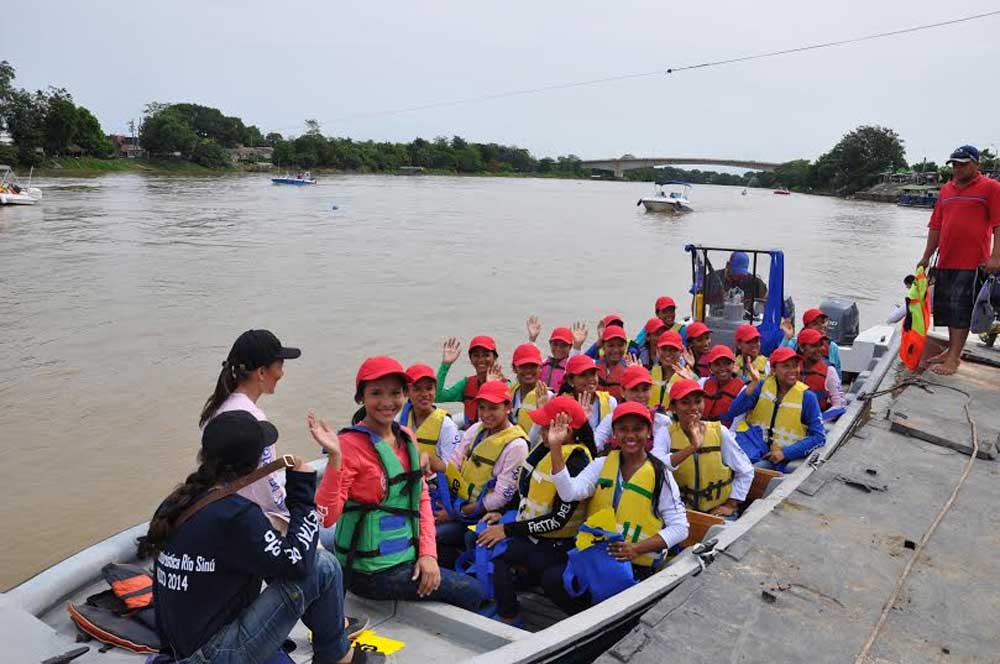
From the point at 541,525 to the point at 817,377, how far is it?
2.91 metres

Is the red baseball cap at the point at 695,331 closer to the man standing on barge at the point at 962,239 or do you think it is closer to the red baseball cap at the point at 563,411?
the man standing on barge at the point at 962,239

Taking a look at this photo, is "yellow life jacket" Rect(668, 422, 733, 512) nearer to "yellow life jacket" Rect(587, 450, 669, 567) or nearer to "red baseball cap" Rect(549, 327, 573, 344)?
"yellow life jacket" Rect(587, 450, 669, 567)

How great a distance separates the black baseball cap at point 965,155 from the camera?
5.09 m

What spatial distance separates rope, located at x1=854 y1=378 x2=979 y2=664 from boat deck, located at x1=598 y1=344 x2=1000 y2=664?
2 centimetres

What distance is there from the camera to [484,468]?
3.81 meters

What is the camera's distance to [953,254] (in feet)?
17.9

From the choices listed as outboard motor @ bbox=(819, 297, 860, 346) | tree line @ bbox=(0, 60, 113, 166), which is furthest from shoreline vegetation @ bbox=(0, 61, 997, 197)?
outboard motor @ bbox=(819, 297, 860, 346)

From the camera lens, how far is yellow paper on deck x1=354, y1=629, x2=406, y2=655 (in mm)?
2842

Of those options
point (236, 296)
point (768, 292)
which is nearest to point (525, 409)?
point (768, 292)

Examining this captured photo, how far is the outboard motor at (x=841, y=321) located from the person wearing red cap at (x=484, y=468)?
19.2 feet

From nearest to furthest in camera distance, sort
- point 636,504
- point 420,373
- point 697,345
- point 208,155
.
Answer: point 636,504 < point 420,373 < point 697,345 < point 208,155

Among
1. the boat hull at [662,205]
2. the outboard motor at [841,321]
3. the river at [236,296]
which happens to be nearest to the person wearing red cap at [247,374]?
the river at [236,296]

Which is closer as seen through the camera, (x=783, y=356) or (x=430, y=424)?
(x=430, y=424)

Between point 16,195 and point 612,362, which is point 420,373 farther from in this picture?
point 16,195
